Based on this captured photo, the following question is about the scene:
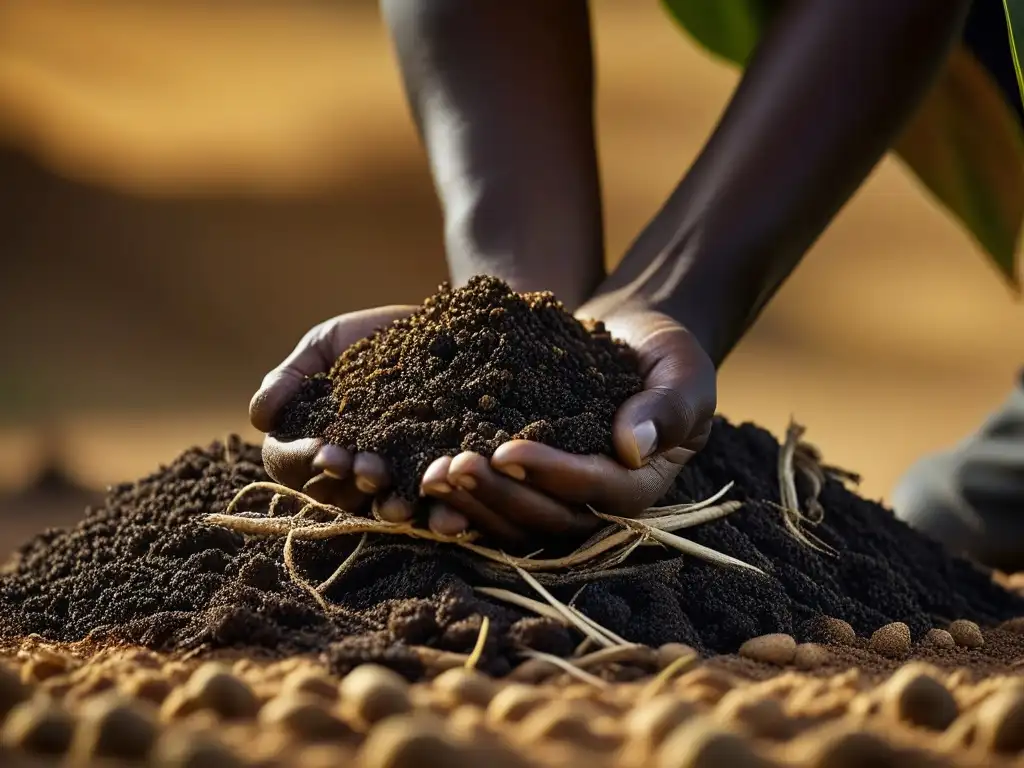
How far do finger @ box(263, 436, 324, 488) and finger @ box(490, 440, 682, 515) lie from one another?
235 millimetres

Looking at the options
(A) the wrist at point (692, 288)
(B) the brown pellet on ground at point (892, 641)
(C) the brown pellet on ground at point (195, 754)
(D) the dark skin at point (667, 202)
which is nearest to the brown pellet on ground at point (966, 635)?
(B) the brown pellet on ground at point (892, 641)

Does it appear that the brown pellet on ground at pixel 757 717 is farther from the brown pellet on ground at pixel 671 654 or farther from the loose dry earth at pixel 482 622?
the brown pellet on ground at pixel 671 654

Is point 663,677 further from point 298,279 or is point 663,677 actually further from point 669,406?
point 298,279

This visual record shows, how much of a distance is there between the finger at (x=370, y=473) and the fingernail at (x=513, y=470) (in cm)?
14

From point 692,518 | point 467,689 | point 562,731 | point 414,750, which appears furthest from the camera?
point 692,518

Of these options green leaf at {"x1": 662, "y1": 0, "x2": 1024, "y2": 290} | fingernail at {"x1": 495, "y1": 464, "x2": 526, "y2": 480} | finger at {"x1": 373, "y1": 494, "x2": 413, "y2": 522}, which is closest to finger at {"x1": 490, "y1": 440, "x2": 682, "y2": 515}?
fingernail at {"x1": 495, "y1": 464, "x2": 526, "y2": 480}

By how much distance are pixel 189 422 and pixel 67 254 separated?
2.33 meters

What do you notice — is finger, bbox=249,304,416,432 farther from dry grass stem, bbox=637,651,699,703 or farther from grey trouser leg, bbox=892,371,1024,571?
grey trouser leg, bbox=892,371,1024,571

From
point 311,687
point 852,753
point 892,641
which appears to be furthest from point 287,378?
point 852,753

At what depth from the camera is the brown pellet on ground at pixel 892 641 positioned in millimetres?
1474

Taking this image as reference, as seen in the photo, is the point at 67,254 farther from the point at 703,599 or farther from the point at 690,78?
the point at 703,599

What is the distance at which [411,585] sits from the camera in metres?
1.39

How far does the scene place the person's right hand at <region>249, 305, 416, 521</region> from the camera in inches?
54.1

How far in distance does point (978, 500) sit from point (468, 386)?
5.08 feet
